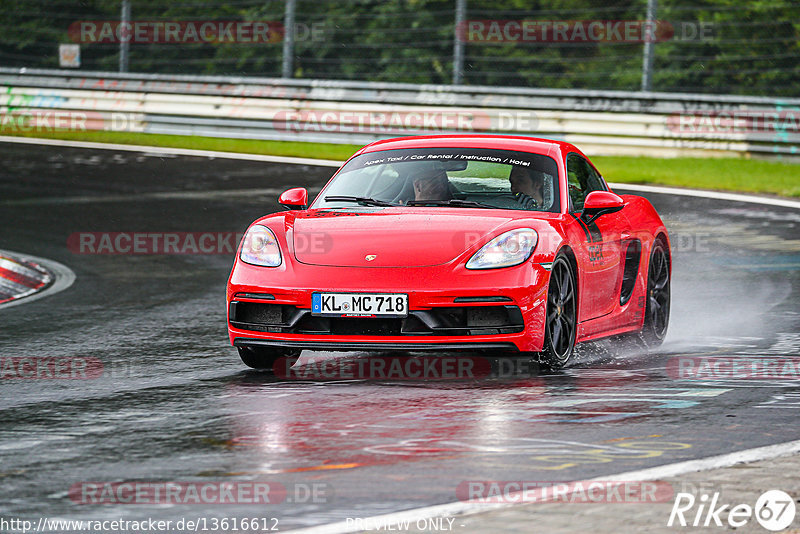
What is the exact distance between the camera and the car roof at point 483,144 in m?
9.13

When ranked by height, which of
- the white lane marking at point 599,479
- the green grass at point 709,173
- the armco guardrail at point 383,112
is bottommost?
the white lane marking at point 599,479

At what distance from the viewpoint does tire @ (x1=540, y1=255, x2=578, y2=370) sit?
7.87 meters

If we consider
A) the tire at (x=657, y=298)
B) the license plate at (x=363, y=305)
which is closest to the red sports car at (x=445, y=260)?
the license plate at (x=363, y=305)

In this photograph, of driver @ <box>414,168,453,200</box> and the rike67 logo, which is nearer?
the rike67 logo

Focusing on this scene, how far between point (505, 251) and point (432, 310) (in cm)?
53

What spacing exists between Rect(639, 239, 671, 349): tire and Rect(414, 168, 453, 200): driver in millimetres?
1567

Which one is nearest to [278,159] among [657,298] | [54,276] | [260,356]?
[54,276]

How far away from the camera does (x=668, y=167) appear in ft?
69.1

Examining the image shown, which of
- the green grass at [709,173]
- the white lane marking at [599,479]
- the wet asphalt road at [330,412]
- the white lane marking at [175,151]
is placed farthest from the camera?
the white lane marking at [175,151]

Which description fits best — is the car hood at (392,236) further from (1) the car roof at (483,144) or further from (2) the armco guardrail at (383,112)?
(2) the armco guardrail at (383,112)

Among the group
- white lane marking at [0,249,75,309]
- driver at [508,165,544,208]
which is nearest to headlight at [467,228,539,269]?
driver at [508,165,544,208]

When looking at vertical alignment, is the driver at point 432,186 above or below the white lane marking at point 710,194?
above

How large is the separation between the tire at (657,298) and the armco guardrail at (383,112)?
11.3 metres

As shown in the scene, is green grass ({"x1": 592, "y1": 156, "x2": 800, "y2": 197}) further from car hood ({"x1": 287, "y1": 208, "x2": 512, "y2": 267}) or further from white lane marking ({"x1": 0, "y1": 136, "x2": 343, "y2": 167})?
car hood ({"x1": 287, "y1": 208, "x2": 512, "y2": 267})
